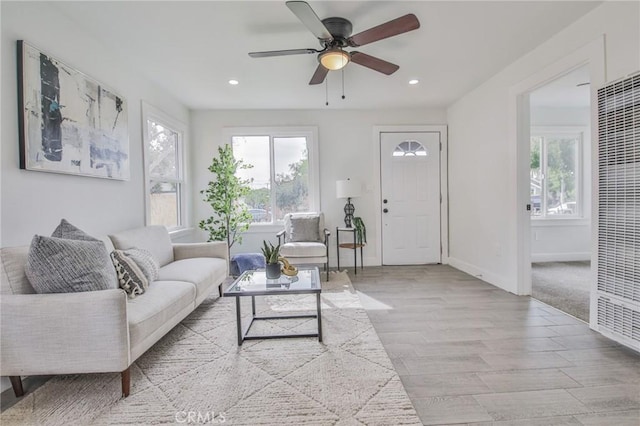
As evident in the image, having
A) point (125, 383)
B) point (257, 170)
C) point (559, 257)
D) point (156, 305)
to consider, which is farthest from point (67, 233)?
point (559, 257)

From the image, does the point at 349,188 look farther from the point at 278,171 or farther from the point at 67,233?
the point at 67,233

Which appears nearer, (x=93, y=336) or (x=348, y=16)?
(x=93, y=336)

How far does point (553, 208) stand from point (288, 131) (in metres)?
4.57

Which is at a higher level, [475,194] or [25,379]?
[475,194]

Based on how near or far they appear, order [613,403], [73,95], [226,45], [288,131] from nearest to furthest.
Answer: [613,403] < [73,95] < [226,45] < [288,131]

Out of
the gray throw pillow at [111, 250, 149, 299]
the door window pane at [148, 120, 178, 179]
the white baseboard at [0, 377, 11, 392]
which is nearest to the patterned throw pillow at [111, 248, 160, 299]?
the gray throw pillow at [111, 250, 149, 299]

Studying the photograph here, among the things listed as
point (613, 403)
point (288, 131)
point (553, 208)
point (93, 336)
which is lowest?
point (613, 403)

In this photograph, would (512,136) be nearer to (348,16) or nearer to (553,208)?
(348,16)

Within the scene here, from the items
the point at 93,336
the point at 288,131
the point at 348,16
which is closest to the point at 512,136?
the point at 348,16

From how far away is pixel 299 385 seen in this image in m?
1.78

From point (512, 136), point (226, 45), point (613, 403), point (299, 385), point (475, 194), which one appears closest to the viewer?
point (613, 403)

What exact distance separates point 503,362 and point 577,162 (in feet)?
15.5

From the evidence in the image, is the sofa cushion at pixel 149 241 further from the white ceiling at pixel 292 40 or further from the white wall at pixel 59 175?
the white ceiling at pixel 292 40

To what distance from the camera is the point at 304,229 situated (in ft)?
14.4
